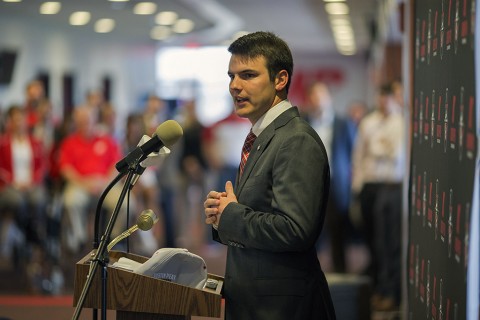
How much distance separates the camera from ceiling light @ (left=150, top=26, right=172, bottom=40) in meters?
18.5

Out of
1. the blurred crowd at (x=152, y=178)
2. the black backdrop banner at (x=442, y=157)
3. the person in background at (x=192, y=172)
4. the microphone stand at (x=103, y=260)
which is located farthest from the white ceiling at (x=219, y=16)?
the microphone stand at (x=103, y=260)

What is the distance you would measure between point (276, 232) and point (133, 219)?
25.8 ft

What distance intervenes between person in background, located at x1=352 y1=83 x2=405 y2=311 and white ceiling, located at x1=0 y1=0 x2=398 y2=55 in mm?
3958

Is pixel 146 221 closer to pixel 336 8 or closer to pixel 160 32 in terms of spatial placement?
pixel 336 8

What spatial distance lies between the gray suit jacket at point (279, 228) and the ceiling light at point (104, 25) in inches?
535

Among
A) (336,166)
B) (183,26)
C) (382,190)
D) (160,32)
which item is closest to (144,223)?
(382,190)

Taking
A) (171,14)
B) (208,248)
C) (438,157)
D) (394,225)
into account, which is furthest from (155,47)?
(438,157)

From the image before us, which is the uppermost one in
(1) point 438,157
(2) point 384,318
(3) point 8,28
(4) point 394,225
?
(3) point 8,28

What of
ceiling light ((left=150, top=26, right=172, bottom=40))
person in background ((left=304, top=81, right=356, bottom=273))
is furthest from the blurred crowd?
ceiling light ((left=150, top=26, right=172, bottom=40))

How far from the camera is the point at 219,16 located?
701 inches

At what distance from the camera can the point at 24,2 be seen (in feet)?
42.1

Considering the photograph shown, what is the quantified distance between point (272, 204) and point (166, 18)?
13.9 metres

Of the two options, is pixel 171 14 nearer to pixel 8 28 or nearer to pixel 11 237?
pixel 8 28

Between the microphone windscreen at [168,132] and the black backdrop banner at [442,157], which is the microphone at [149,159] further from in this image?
the black backdrop banner at [442,157]
